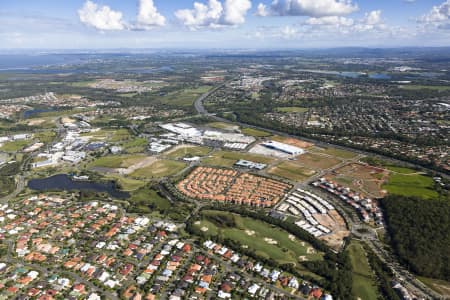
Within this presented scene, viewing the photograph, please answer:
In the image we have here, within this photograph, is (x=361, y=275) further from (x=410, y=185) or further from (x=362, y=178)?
(x=410, y=185)

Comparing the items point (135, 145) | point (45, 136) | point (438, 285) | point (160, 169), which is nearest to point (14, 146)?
point (45, 136)

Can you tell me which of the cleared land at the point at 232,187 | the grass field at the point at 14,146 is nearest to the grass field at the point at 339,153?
the cleared land at the point at 232,187

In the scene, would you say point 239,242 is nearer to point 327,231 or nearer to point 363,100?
point 327,231

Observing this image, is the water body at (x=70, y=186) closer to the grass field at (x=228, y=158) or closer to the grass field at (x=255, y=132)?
the grass field at (x=228, y=158)

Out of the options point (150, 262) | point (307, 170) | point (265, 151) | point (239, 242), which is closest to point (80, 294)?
point (150, 262)

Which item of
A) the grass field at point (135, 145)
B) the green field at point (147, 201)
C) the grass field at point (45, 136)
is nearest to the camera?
the green field at point (147, 201)

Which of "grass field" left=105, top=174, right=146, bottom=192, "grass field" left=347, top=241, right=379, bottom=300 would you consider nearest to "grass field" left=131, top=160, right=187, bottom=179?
"grass field" left=105, top=174, right=146, bottom=192

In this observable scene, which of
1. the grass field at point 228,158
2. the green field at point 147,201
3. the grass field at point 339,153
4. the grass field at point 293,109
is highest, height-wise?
the grass field at point 293,109

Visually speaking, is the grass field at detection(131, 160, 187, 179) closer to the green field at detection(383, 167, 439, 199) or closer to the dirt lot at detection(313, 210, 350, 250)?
the dirt lot at detection(313, 210, 350, 250)

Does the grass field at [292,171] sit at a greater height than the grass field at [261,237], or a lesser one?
greater
